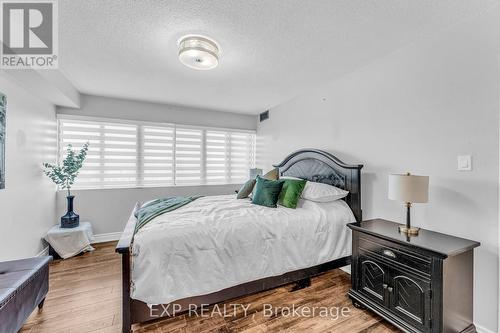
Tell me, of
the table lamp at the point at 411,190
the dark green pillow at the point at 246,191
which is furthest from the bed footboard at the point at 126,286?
the table lamp at the point at 411,190

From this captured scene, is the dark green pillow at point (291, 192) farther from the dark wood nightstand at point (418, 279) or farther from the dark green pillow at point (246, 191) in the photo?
the dark wood nightstand at point (418, 279)

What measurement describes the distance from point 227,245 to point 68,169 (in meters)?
2.84

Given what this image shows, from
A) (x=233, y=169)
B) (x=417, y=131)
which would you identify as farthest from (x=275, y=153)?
(x=417, y=131)

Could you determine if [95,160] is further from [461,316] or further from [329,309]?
[461,316]

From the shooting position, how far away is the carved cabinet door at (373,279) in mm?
1833

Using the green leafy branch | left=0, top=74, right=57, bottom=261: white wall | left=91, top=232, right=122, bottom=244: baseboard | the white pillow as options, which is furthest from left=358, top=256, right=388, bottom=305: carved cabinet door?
the green leafy branch

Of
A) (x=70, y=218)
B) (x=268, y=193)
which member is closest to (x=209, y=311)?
(x=268, y=193)

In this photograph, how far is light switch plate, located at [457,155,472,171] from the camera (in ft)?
5.76

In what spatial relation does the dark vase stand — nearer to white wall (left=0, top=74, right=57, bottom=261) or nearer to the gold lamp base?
white wall (left=0, top=74, right=57, bottom=261)

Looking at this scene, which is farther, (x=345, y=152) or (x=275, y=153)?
(x=275, y=153)

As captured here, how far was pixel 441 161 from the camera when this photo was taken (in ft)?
6.35

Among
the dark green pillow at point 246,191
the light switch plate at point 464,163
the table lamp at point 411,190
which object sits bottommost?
the dark green pillow at point 246,191

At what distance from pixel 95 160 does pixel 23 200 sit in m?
1.19

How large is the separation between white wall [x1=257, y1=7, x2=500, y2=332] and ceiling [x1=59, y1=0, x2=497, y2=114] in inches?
8.3
